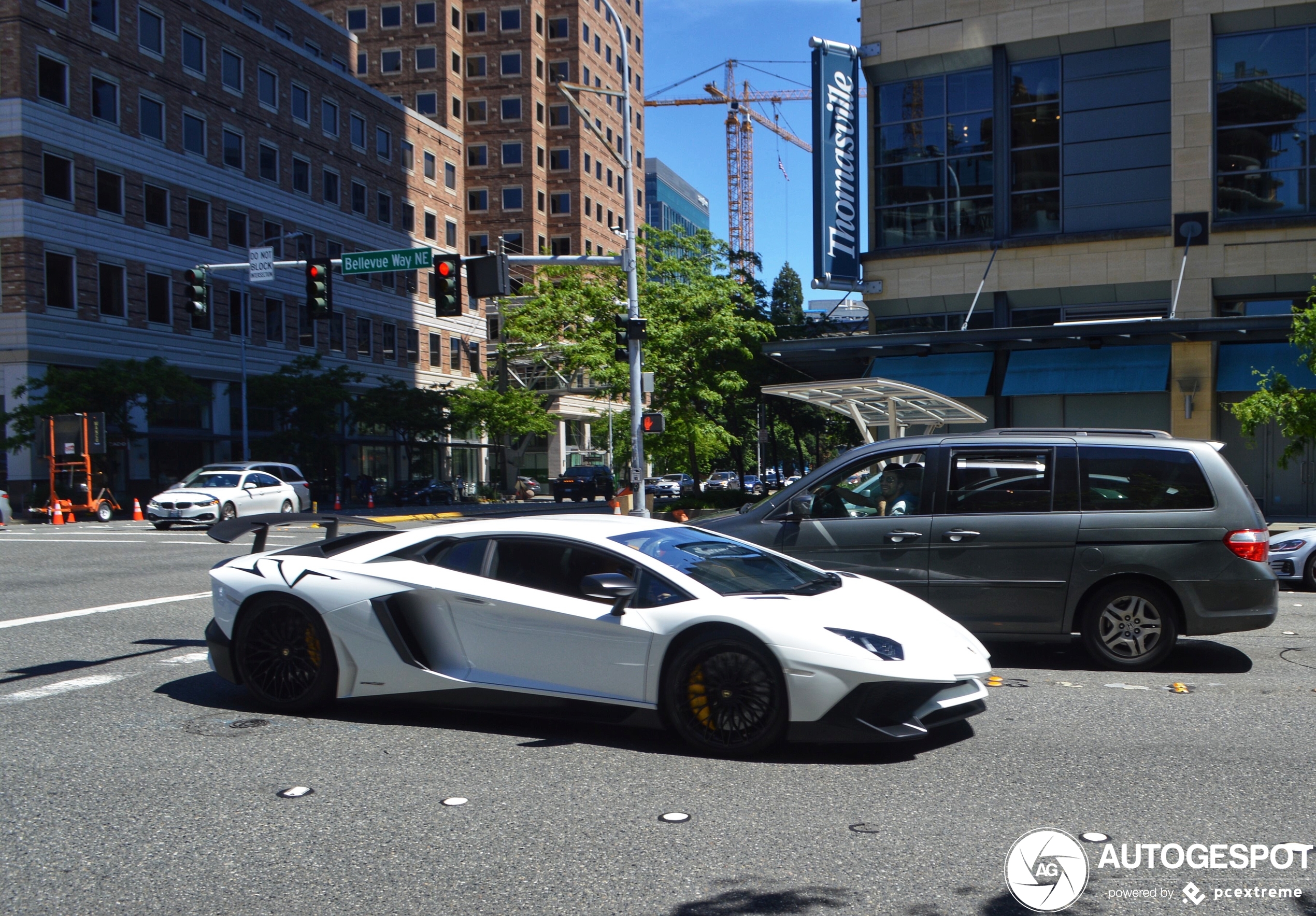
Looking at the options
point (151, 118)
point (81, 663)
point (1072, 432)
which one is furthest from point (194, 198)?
point (1072, 432)

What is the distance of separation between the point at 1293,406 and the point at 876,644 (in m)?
17.9

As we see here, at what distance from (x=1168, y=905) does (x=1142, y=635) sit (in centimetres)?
476

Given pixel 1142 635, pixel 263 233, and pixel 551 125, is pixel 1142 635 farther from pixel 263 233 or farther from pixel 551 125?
pixel 551 125

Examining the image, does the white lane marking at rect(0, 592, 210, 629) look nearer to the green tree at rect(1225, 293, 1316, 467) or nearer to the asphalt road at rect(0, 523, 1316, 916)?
the asphalt road at rect(0, 523, 1316, 916)

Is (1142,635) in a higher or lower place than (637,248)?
lower

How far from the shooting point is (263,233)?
1946 inches

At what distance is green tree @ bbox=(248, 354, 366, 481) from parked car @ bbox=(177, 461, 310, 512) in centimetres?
1257

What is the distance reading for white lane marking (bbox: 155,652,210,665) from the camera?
8.91 meters

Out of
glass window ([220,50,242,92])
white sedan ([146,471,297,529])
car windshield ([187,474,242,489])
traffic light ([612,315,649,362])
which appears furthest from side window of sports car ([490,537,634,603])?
glass window ([220,50,242,92])

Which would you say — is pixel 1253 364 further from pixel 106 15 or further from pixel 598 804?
pixel 106 15

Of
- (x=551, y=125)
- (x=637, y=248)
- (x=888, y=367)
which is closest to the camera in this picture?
(x=888, y=367)

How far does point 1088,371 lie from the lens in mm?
28094

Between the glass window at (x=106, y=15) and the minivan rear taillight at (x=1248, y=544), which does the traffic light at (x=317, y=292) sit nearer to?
the minivan rear taillight at (x=1248, y=544)

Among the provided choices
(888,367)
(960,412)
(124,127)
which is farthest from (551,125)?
(960,412)
